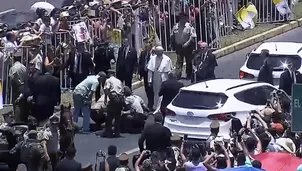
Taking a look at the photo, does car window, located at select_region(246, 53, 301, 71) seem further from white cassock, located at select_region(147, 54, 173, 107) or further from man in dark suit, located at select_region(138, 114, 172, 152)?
man in dark suit, located at select_region(138, 114, 172, 152)

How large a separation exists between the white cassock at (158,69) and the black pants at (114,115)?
2146mm

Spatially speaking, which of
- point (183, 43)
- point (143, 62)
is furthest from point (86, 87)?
point (183, 43)

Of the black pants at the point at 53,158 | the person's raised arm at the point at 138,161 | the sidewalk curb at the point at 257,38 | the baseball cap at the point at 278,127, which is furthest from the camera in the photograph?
the sidewalk curb at the point at 257,38

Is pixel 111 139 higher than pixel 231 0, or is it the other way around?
pixel 231 0

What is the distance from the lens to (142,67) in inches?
961

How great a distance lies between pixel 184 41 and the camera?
26844mm

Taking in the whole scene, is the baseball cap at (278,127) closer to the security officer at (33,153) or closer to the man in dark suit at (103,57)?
the security officer at (33,153)

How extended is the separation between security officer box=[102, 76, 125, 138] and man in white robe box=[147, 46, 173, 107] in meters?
1.89

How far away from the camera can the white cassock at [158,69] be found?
929 inches

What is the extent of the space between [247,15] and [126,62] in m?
9.18

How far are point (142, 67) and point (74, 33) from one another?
2.02m

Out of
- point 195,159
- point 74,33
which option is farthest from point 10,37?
point 195,159

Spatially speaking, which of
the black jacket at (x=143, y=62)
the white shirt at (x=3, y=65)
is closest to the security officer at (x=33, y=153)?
the white shirt at (x=3, y=65)

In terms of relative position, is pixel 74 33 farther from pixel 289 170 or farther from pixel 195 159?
pixel 289 170
